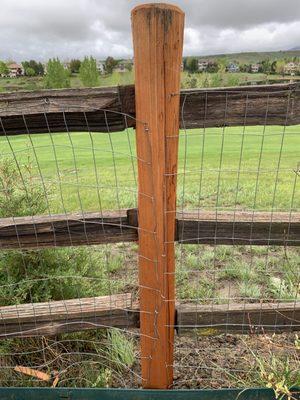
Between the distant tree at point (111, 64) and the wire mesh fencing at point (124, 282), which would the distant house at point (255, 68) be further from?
the distant tree at point (111, 64)

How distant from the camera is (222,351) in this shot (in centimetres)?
325

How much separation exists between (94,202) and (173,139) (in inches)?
206

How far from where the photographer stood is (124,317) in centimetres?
266

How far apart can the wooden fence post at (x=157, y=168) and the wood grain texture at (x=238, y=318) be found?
13 cm

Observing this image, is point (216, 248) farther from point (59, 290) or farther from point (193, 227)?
point (193, 227)

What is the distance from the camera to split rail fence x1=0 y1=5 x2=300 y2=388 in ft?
6.76

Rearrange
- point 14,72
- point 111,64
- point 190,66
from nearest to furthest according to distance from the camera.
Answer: point 190,66 < point 14,72 < point 111,64

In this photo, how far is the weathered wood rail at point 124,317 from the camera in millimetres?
2633

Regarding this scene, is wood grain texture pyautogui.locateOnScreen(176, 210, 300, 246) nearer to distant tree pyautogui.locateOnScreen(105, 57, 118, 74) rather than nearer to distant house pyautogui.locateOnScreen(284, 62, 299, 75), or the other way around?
distant house pyautogui.locateOnScreen(284, 62, 299, 75)

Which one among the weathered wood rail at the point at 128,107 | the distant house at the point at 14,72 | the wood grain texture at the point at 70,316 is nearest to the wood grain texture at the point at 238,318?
the wood grain texture at the point at 70,316

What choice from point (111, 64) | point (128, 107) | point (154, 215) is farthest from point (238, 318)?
point (111, 64)

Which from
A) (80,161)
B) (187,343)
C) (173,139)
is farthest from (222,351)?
(80,161)

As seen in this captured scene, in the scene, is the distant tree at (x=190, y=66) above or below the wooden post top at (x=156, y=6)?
below

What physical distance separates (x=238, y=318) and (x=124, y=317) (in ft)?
2.39
